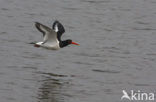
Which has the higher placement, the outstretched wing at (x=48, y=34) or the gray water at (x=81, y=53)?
the outstretched wing at (x=48, y=34)

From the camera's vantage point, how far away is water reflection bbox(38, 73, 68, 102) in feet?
33.0

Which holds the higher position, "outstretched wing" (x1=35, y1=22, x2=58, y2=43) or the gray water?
"outstretched wing" (x1=35, y1=22, x2=58, y2=43)

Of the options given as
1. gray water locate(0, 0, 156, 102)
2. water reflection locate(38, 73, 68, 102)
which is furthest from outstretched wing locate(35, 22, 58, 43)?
water reflection locate(38, 73, 68, 102)

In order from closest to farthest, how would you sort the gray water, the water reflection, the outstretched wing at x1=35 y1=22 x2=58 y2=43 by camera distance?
the water reflection
the gray water
the outstretched wing at x1=35 y1=22 x2=58 y2=43

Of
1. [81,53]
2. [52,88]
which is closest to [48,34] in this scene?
[52,88]

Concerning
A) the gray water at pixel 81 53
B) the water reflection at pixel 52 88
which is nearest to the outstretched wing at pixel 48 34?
the gray water at pixel 81 53

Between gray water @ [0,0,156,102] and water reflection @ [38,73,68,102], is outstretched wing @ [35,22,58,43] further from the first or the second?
water reflection @ [38,73,68,102]

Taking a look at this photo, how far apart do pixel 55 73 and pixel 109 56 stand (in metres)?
2.02

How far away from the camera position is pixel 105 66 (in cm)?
1234

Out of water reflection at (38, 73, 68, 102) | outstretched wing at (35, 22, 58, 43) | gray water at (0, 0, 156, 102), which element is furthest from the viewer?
outstretched wing at (35, 22, 58, 43)

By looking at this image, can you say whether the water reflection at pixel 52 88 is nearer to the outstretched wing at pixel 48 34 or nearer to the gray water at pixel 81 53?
the gray water at pixel 81 53

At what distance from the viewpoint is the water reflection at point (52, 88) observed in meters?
10.1

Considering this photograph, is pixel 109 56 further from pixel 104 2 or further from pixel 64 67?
pixel 104 2

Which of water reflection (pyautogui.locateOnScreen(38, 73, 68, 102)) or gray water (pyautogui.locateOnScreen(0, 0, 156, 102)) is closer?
water reflection (pyautogui.locateOnScreen(38, 73, 68, 102))
